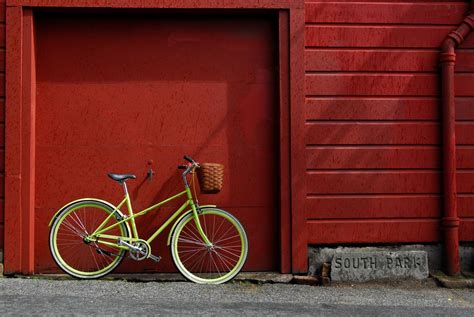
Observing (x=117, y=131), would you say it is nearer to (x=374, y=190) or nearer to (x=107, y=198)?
(x=107, y=198)

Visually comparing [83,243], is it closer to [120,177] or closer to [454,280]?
[120,177]

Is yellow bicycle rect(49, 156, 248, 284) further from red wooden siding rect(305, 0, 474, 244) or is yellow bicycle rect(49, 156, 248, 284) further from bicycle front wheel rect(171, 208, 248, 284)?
red wooden siding rect(305, 0, 474, 244)

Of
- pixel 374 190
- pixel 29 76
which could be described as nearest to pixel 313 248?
pixel 374 190

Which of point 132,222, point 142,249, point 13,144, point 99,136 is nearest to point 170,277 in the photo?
point 142,249

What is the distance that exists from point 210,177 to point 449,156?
8.00 feet

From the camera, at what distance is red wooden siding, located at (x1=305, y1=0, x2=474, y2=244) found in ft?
20.3

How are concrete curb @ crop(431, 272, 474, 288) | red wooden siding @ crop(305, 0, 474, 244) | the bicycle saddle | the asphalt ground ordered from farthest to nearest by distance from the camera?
red wooden siding @ crop(305, 0, 474, 244)
concrete curb @ crop(431, 272, 474, 288)
the bicycle saddle
the asphalt ground

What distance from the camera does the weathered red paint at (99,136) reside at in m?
5.87

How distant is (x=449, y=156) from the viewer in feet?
20.1

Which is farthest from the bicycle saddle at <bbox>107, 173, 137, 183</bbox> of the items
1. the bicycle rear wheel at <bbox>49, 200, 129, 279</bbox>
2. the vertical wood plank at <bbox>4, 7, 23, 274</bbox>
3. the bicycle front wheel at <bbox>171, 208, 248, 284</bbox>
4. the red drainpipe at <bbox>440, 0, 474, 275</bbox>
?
the red drainpipe at <bbox>440, 0, 474, 275</bbox>

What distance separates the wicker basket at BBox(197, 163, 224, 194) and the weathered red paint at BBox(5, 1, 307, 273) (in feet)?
2.37

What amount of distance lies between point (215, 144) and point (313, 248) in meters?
1.45

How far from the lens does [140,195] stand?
6195mm

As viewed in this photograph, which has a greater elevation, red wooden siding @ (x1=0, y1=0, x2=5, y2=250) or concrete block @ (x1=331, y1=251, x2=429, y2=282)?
red wooden siding @ (x1=0, y1=0, x2=5, y2=250)
